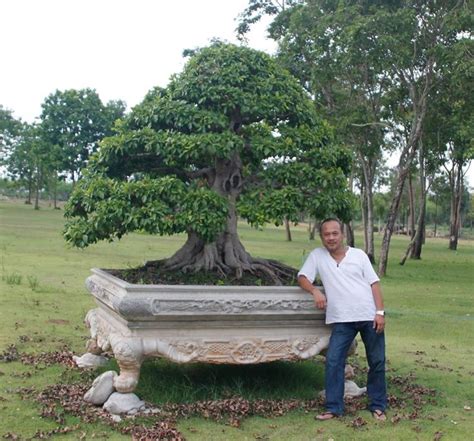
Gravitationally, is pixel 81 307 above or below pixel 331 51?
below

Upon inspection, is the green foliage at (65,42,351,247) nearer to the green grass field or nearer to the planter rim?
the planter rim

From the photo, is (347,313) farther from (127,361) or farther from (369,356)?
(127,361)

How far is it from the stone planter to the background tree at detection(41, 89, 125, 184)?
34166 millimetres

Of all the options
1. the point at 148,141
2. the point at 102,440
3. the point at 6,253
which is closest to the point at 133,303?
the point at 102,440

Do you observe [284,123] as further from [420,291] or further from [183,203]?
[420,291]

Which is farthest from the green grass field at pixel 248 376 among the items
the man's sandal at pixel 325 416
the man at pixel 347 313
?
the man at pixel 347 313

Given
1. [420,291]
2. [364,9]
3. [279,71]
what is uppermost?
[364,9]

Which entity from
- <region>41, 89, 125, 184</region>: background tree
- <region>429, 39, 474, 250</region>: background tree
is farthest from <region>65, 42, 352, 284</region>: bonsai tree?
<region>41, 89, 125, 184</region>: background tree

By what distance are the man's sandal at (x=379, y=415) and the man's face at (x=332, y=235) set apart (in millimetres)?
1123

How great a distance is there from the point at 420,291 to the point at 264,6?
32.7ft

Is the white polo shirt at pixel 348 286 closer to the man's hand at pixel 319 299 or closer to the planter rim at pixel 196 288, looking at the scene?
the man's hand at pixel 319 299

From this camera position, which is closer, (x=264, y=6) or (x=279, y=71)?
(x=279, y=71)

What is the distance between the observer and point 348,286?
162 inches

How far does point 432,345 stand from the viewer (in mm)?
6520
